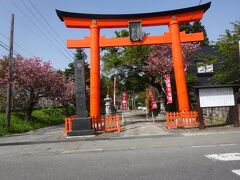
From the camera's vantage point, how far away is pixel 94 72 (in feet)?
67.4

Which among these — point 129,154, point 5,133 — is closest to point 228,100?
point 129,154

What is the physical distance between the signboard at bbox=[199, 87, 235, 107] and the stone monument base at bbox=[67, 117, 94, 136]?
6.44 metres

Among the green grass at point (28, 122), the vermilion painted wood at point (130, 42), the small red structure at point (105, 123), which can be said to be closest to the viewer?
the small red structure at point (105, 123)

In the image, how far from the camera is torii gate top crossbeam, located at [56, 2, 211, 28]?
2105 cm

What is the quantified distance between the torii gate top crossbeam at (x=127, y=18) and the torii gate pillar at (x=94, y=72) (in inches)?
21.6

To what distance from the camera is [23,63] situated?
32.3 metres

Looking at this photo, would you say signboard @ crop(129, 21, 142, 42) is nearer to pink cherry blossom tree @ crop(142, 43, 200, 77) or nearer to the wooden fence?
the wooden fence

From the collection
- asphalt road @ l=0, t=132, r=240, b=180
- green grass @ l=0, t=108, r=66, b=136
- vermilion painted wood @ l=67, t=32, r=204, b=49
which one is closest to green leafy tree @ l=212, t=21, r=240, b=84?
vermilion painted wood @ l=67, t=32, r=204, b=49

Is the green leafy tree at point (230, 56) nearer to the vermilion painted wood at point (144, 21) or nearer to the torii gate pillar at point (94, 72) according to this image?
the vermilion painted wood at point (144, 21)

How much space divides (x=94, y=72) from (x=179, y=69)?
18.4 feet

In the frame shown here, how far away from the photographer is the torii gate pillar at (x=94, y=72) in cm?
2028

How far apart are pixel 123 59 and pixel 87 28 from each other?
41.0 feet

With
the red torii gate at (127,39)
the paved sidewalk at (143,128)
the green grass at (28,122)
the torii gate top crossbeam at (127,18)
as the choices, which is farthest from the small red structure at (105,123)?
the green grass at (28,122)

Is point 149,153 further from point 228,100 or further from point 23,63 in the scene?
point 23,63
